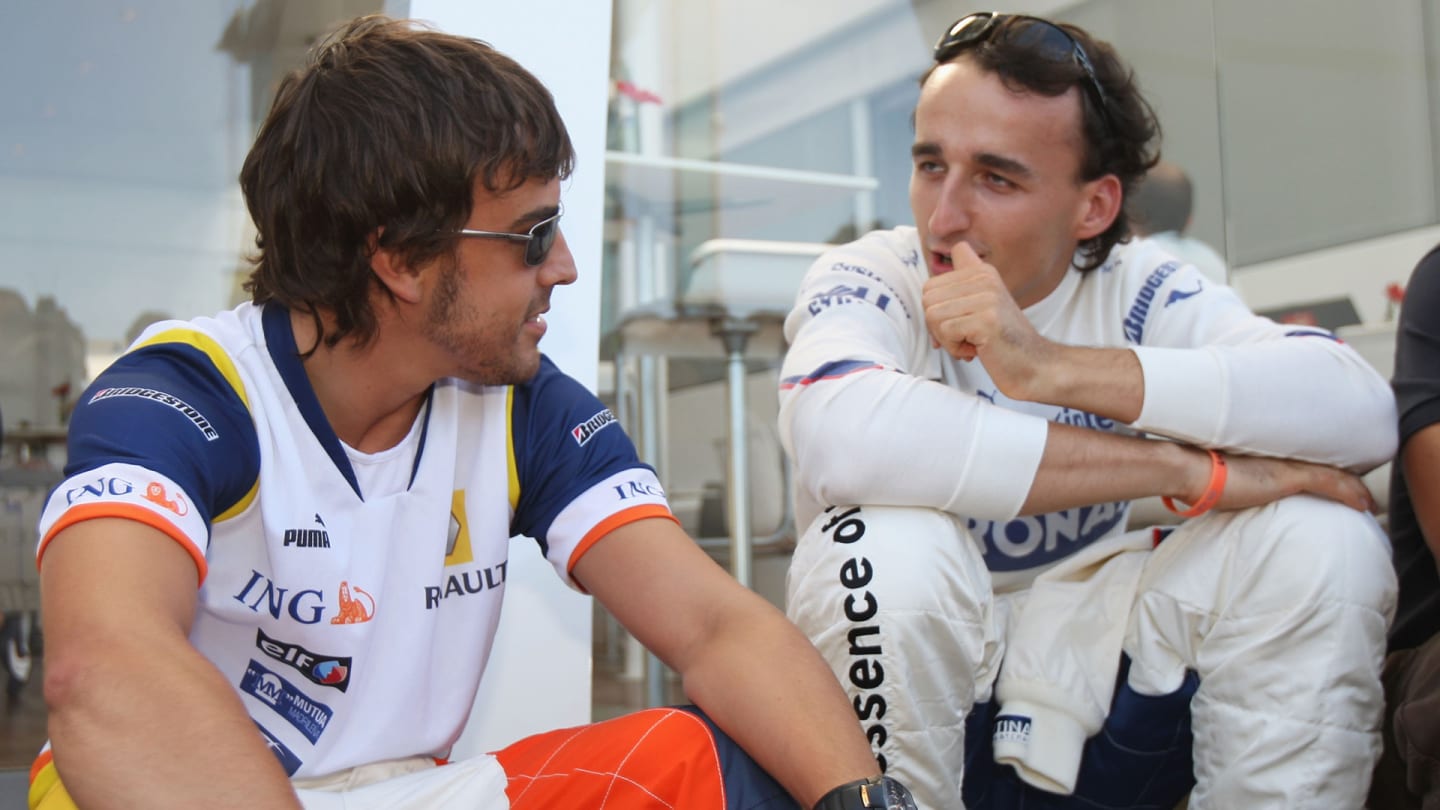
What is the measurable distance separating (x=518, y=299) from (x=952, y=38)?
101cm

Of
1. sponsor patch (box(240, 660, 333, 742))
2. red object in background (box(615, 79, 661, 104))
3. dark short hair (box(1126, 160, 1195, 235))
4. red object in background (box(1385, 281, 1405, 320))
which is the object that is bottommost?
sponsor patch (box(240, 660, 333, 742))

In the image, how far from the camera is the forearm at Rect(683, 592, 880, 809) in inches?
47.5

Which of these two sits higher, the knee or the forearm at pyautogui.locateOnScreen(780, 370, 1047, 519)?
the forearm at pyautogui.locateOnScreen(780, 370, 1047, 519)

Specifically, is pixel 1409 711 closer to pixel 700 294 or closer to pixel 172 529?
pixel 172 529

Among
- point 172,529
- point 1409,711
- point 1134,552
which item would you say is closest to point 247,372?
point 172,529

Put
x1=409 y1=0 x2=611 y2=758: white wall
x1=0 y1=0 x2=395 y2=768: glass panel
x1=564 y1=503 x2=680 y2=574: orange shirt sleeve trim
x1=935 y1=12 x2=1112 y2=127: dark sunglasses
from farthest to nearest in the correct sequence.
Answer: x1=0 y1=0 x2=395 y2=768: glass panel < x1=935 y1=12 x2=1112 y2=127: dark sunglasses < x1=409 y1=0 x2=611 y2=758: white wall < x1=564 y1=503 x2=680 y2=574: orange shirt sleeve trim

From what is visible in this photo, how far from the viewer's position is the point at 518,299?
1470mm

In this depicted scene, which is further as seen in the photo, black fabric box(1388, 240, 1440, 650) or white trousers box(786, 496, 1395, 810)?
black fabric box(1388, 240, 1440, 650)

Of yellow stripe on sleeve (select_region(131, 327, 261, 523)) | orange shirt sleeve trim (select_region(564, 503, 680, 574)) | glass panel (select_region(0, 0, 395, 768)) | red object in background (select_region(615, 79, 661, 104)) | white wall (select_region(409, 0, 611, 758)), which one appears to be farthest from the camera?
glass panel (select_region(0, 0, 395, 768))

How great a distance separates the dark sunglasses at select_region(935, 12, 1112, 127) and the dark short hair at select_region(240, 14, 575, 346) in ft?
2.84

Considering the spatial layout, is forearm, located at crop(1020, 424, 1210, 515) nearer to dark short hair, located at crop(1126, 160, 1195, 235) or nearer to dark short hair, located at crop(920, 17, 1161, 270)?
dark short hair, located at crop(920, 17, 1161, 270)

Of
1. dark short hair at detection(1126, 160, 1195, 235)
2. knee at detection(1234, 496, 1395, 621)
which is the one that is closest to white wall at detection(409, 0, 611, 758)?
knee at detection(1234, 496, 1395, 621)

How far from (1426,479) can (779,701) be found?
1010mm

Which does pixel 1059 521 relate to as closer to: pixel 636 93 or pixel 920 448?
pixel 920 448
